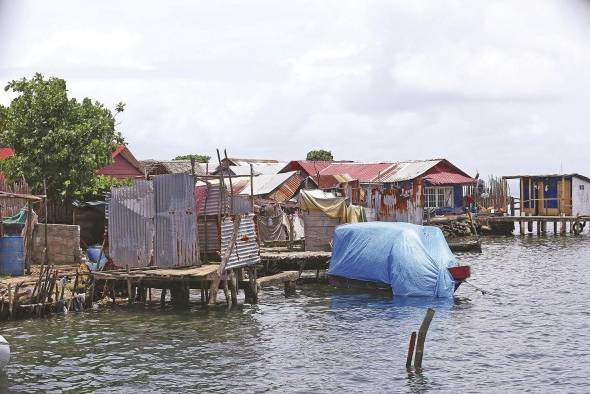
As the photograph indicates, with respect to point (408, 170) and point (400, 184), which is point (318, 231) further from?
point (408, 170)

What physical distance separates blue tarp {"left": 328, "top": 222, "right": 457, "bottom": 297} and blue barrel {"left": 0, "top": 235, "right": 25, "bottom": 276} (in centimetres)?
1222

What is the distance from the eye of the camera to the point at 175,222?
26516 millimetres

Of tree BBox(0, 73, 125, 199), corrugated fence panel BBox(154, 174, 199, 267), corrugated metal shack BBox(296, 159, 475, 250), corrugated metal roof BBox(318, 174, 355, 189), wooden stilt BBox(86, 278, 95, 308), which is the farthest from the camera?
corrugated metal roof BBox(318, 174, 355, 189)

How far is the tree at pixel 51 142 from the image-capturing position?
113 ft

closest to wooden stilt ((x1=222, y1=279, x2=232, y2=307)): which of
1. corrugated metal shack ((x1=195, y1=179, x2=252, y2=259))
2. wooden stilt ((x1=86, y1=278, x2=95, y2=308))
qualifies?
corrugated metal shack ((x1=195, y1=179, x2=252, y2=259))

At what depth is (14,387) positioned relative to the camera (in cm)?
1734

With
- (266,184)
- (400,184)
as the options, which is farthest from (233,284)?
(400,184)

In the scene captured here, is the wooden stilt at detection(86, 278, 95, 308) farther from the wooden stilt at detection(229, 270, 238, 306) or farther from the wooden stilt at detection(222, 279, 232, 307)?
the wooden stilt at detection(229, 270, 238, 306)

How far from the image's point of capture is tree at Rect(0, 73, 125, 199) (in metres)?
34.5

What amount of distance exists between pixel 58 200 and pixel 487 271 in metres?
21.6

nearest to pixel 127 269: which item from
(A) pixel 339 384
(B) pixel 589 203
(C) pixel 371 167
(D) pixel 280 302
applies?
(D) pixel 280 302

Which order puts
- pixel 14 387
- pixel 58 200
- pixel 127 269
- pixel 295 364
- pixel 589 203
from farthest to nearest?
1. pixel 589 203
2. pixel 58 200
3. pixel 127 269
4. pixel 295 364
5. pixel 14 387

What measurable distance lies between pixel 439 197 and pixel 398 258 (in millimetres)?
36467

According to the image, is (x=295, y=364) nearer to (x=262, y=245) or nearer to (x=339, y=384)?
(x=339, y=384)
